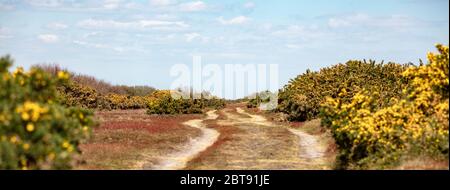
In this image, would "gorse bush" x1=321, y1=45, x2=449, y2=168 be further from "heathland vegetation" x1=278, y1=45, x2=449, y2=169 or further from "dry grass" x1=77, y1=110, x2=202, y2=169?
"dry grass" x1=77, y1=110, x2=202, y2=169

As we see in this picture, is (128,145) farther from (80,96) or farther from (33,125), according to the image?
(80,96)

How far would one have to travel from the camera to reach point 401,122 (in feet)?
70.4

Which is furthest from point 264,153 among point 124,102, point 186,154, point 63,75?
point 124,102

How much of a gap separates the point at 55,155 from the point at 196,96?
78192 millimetres

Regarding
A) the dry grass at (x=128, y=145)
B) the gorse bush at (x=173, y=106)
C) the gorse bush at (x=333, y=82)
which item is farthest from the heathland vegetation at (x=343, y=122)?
the gorse bush at (x=173, y=106)

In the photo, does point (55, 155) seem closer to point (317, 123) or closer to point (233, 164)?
point (233, 164)

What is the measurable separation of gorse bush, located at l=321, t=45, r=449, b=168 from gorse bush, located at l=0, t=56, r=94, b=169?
10643 millimetres

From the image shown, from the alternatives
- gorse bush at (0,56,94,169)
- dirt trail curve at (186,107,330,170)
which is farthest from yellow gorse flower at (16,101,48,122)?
dirt trail curve at (186,107,330,170)

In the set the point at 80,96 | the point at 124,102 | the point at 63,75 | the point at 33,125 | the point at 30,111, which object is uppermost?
the point at 63,75

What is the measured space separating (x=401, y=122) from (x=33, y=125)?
13.8 m

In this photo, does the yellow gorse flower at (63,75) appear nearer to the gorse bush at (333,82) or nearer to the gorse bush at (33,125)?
the gorse bush at (33,125)

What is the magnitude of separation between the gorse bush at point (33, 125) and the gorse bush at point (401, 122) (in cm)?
1064

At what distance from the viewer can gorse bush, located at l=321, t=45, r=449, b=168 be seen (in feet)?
66.3

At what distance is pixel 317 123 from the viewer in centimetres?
4647
